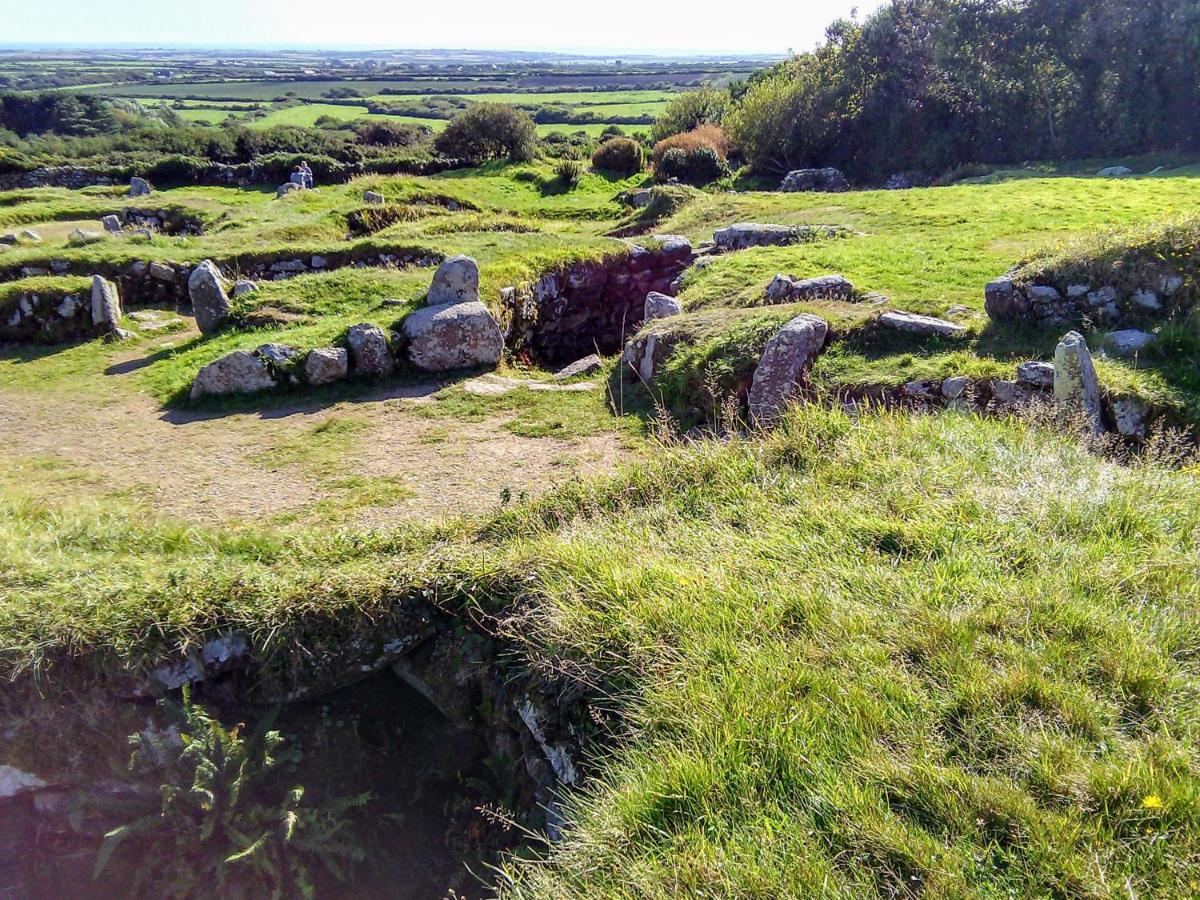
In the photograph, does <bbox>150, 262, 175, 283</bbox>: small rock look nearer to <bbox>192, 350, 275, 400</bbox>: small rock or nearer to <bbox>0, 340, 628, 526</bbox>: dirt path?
<bbox>0, 340, 628, 526</bbox>: dirt path

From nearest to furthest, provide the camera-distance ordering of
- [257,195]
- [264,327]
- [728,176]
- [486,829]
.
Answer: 1. [486,829]
2. [264,327]
3. [257,195]
4. [728,176]

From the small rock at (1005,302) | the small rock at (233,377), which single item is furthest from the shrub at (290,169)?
the small rock at (1005,302)

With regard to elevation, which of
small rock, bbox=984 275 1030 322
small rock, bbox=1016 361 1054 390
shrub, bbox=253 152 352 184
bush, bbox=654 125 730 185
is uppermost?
bush, bbox=654 125 730 185

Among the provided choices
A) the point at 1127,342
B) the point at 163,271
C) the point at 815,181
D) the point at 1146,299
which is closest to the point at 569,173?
the point at 815,181

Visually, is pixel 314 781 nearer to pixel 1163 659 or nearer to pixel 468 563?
pixel 468 563

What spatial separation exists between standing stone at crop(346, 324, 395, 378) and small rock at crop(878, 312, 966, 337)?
24.2 ft

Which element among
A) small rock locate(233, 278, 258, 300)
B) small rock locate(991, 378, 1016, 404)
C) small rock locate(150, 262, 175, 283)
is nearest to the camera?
small rock locate(991, 378, 1016, 404)

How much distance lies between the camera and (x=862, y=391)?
8992mm

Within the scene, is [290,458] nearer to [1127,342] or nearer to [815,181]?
[1127,342]

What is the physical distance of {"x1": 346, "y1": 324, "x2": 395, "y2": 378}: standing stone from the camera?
11305 mm

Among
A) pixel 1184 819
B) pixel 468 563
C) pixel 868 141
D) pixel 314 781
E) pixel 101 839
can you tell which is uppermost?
pixel 868 141

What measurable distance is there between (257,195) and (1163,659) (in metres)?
32.0

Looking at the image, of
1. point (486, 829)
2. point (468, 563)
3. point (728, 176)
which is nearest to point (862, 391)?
point (468, 563)

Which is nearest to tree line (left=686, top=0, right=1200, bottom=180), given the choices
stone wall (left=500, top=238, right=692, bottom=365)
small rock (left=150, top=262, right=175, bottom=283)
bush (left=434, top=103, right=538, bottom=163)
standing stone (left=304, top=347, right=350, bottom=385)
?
bush (left=434, top=103, right=538, bottom=163)
